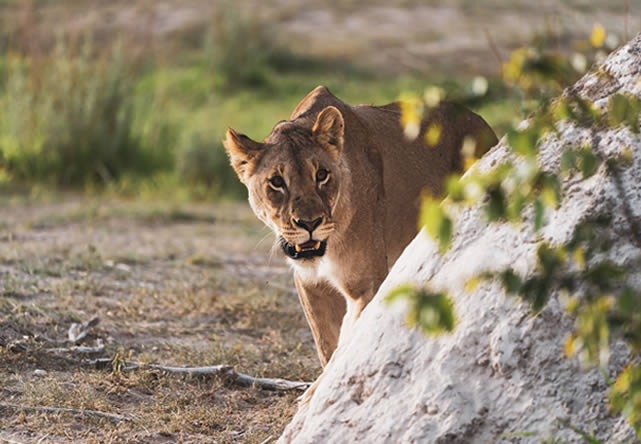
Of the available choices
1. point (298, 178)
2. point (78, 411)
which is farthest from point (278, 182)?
point (78, 411)

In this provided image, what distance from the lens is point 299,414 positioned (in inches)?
127

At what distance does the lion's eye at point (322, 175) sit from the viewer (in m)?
4.01

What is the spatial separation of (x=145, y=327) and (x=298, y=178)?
162 cm

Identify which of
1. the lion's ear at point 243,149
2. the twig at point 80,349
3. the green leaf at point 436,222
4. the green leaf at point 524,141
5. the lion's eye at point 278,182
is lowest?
the twig at point 80,349

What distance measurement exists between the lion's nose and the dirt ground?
63cm

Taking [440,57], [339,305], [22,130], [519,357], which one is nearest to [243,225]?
[22,130]

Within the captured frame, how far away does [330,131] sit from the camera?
412 centimetres

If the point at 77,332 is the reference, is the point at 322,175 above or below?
above

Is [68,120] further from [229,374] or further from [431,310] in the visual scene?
[431,310]

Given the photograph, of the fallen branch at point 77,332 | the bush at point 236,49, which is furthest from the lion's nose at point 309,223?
the bush at point 236,49

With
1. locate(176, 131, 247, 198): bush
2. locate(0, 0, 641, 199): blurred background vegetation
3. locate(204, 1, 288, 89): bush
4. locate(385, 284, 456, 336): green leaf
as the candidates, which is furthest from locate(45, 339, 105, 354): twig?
locate(204, 1, 288, 89): bush

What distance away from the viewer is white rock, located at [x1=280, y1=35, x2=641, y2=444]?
2680 mm

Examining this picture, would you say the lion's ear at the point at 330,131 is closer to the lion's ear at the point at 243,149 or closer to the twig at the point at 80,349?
the lion's ear at the point at 243,149

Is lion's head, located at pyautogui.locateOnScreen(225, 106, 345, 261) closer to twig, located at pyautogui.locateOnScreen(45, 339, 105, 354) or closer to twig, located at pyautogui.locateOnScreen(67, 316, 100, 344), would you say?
twig, located at pyautogui.locateOnScreen(45, 339, 105, 354)
